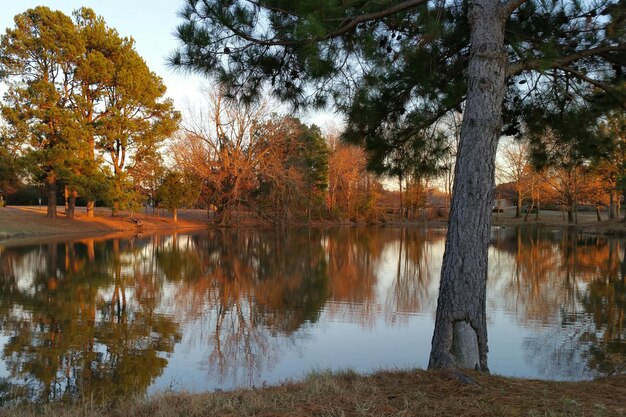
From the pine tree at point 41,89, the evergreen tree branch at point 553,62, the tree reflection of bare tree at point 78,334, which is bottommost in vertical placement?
the tree reflection of bare tree at point 78,334

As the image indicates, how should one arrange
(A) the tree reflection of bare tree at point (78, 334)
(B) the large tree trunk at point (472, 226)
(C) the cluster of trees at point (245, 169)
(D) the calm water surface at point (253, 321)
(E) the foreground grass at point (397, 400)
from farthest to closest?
(C) the cluster of trees at point (245, 169), (D) the calm water surface at point (253, 321), (A) the tree reflection of bare tree at point (78, 334), (B) the large tree trunk at point (472, 226), (E) the foreground grass at point (397, 400)

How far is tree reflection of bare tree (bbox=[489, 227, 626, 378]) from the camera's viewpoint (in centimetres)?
760

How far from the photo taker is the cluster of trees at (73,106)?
101 ft

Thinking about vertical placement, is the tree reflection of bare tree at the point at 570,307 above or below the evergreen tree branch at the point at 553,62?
below

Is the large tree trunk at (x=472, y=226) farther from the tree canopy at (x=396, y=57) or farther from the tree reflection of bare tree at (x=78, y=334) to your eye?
the tree reflection of bare tree at (x=78, y=334)

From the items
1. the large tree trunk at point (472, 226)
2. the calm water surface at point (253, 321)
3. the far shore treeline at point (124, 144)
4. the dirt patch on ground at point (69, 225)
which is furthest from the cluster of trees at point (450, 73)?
the dirt patch on ground at point (69, 225)

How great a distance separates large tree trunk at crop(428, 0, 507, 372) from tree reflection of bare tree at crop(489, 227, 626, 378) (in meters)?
2.81

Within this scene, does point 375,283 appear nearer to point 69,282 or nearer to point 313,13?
point 69,282

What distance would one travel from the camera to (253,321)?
31.7 feet

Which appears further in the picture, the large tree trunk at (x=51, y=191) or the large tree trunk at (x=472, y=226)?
the large tree trunk at (x=51, y=191)

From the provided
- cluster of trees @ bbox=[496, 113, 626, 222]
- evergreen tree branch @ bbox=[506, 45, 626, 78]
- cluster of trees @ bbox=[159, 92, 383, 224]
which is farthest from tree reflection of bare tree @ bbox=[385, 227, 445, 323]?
cluster of trees @ bbox=[159, 92, 383, 224]

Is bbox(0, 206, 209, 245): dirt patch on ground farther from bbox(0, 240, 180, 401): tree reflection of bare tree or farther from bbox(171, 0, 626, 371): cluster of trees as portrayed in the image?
bbox(171, 0, 626, 371): cluster of trees

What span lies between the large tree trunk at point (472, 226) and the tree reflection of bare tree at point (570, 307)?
2.81 metres

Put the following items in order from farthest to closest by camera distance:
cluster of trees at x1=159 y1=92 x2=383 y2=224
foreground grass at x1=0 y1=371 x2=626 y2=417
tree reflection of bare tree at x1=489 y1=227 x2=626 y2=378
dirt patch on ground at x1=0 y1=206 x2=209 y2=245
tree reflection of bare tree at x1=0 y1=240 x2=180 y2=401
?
cluster of trees at x1=159 y1=92 x2=383 y2=224 < dirt patch on ground at x1=0 y1=206 x2=209 y2=245 < tree reflection of bare tree at x1=489 y1=227 x2=626 y2=378 < tree reflection of bare tree at x1=0 y1=240 x2=180 y2=401 < foreground grass at x1=0 y1=371 x2=626 y2=417
